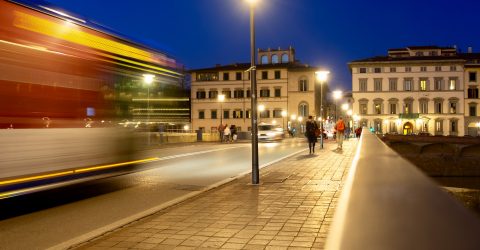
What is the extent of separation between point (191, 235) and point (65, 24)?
5355mm

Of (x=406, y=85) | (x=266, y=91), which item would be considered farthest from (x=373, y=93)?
(x=266, y=91)

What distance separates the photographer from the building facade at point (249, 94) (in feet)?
288

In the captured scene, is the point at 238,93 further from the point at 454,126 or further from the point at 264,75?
the point at 454,126

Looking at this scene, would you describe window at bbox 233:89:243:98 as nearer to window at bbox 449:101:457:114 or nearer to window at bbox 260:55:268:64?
window at bbox 260:55:268:64

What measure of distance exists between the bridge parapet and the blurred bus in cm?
797

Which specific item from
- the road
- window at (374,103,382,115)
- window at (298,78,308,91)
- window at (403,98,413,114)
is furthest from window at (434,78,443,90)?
the road

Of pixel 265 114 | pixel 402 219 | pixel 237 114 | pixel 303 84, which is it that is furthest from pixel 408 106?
pixel 402 219

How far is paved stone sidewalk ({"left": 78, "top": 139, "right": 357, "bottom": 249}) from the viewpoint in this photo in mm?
6820

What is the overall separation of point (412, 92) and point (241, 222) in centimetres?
9148

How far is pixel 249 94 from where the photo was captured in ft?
301

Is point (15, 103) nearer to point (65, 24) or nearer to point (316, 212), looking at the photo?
point (65, 24)

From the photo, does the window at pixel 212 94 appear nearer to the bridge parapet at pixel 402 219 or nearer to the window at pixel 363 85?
the window at pixel 363 85

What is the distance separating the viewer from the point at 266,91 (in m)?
89.9

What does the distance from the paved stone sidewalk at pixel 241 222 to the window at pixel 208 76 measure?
8020 cm
